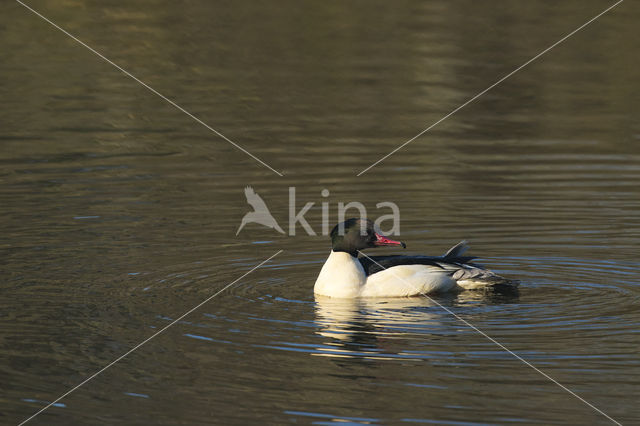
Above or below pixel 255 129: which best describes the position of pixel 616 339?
below

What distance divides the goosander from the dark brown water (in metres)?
0.20

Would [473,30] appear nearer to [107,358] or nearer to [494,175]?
[494,175]

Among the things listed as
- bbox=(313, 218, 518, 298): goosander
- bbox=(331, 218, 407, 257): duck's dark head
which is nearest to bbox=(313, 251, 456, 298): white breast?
bbox=(313, 218, 518, 298): goosander

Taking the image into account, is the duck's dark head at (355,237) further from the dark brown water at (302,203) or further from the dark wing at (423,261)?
the dark brown water at (302,203)

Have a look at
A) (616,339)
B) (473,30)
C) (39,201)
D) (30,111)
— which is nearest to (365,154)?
(39,201)

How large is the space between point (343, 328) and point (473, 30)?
22425mm

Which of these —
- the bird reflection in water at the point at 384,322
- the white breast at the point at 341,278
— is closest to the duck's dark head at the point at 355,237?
the white breast at the point at 341,278

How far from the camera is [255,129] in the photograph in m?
21.7

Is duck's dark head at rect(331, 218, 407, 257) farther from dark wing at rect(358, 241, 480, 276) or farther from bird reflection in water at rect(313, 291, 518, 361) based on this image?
bird reflection in water at rect(313, 291, 518, 361)

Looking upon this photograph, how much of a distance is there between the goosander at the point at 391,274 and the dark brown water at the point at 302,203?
0.67 feet

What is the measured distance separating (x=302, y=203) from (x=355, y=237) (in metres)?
4.07

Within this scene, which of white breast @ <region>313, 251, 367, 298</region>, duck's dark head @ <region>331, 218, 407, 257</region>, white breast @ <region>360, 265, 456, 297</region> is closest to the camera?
white breast @ <region>313, 251, 367, 298</region>

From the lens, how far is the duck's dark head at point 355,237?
495 inches

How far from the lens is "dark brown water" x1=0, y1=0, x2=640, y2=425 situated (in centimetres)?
941
